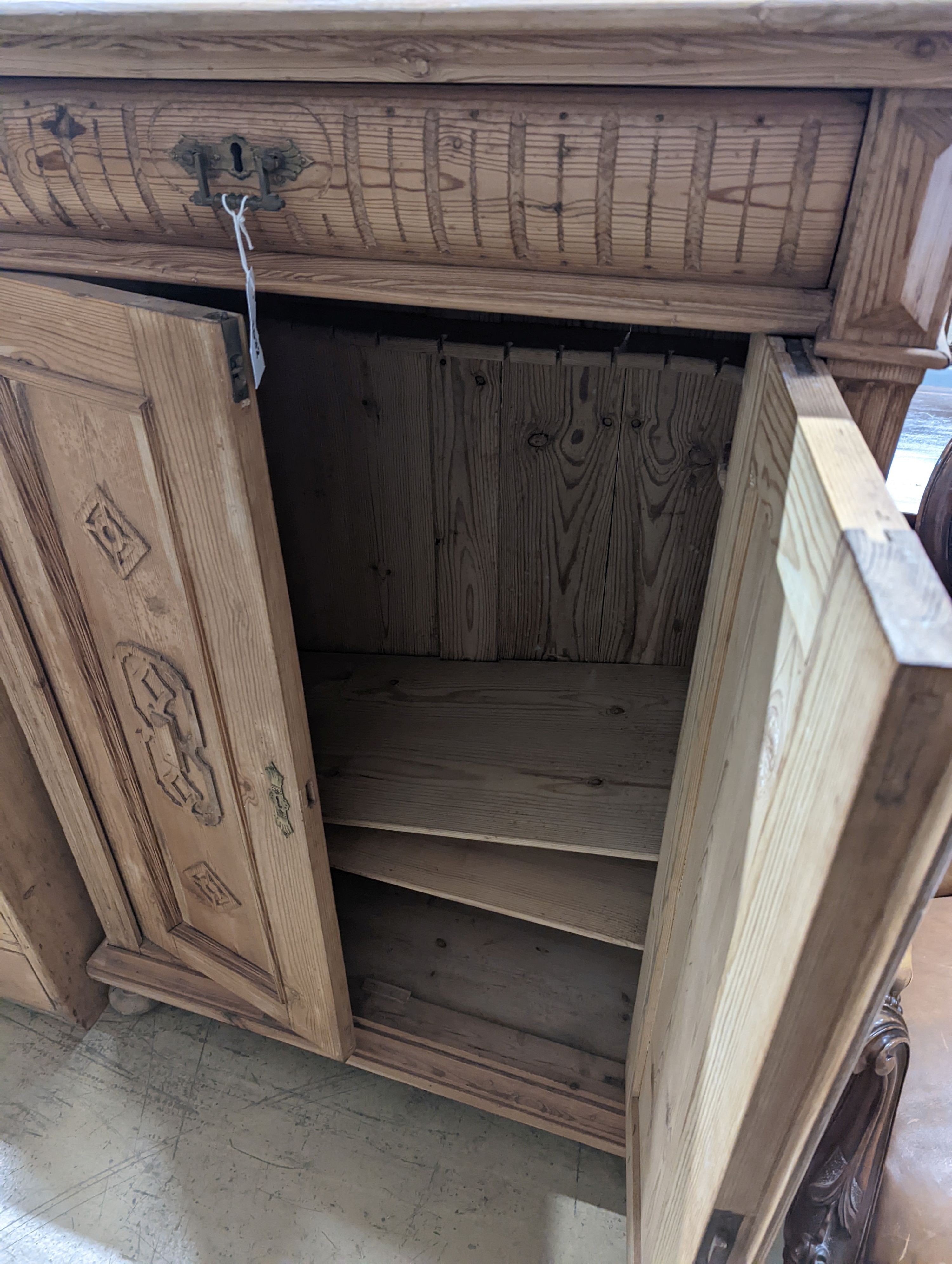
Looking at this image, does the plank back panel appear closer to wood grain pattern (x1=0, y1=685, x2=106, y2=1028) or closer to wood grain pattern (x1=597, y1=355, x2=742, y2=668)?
wood grain pattern (x1=597, y1=355, x2=742, y2=668)

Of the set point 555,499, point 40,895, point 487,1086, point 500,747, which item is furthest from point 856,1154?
point 40,895

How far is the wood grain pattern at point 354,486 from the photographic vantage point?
1197 mm

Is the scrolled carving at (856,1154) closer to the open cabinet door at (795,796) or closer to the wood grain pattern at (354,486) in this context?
the open cabinet door at (795,796)

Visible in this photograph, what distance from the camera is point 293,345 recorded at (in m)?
1.20

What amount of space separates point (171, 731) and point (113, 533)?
27cm

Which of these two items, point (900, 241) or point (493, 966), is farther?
point (493, 966)

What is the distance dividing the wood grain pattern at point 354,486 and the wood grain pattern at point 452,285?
0.43 meters

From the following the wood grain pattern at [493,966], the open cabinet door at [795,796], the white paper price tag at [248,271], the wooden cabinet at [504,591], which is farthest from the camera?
the wood grain pattern at [493,966]

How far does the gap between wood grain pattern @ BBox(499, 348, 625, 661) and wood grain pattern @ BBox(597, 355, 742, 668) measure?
0.02 metres

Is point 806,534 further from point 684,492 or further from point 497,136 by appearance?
point 684,492

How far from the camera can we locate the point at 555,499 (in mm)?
1261

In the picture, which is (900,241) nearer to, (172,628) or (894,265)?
(894,265)

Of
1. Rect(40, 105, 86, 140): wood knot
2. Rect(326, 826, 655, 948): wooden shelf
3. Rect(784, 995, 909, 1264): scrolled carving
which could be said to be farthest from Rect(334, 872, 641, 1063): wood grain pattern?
Rect(40, 105, 86, 140): wood knot

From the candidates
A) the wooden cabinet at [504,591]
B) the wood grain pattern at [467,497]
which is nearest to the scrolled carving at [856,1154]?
the wooden cabinet at [504,591]
